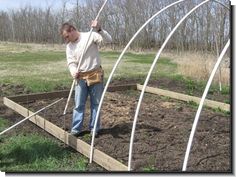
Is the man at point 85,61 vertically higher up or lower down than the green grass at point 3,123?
higher up

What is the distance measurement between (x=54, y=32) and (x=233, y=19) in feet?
107

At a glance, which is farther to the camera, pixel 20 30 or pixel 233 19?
pixel 20 30

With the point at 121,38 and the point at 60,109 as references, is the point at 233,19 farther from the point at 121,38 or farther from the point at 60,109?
the point at 121,38

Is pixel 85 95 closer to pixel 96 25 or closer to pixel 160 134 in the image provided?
pixel 96 25

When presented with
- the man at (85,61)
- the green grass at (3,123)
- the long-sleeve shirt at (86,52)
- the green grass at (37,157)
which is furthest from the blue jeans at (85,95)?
the green grass at (3,123)

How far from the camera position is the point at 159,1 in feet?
67.7

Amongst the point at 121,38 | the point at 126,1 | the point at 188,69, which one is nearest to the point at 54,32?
the point at 121,38

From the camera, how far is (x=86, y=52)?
5.33 metres

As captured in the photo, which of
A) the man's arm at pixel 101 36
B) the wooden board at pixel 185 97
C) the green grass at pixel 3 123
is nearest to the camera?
the man's arm at pixel 101 36

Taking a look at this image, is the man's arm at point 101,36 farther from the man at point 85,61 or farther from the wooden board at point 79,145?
the wooden board at point 79,145

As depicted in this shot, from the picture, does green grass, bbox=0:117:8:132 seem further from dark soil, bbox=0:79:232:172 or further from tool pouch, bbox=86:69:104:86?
tool pouch, bbox=86:69:104:86

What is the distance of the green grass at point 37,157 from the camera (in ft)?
15.3

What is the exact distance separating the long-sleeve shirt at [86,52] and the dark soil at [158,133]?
99cm

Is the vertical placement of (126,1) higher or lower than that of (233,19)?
higher
